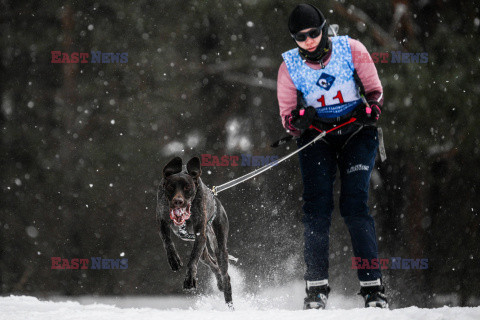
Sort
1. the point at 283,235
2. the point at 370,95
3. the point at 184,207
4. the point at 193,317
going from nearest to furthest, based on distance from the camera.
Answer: the point at 193,317 < the point at 184,207 < the point at 370,95 < the point at 283,235

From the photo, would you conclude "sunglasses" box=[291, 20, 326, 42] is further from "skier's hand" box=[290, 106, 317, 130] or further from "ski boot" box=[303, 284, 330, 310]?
"ski boot" box=[303, 284, 330, 310]

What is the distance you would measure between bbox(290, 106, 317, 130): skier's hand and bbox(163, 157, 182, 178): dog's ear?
0.94 m

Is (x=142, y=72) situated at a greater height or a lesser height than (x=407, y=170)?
greater

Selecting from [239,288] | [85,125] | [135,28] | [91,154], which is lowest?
[239,288]

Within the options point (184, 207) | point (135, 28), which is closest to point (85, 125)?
point (135, 28)

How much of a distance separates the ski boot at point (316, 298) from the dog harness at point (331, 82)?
1.31 metres

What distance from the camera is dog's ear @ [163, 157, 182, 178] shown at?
357 cm

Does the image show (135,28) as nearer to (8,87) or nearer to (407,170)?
(8,87)

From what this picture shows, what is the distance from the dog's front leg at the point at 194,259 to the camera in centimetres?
346

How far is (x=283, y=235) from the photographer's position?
32.4 feet

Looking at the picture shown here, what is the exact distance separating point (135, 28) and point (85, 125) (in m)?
2.29
